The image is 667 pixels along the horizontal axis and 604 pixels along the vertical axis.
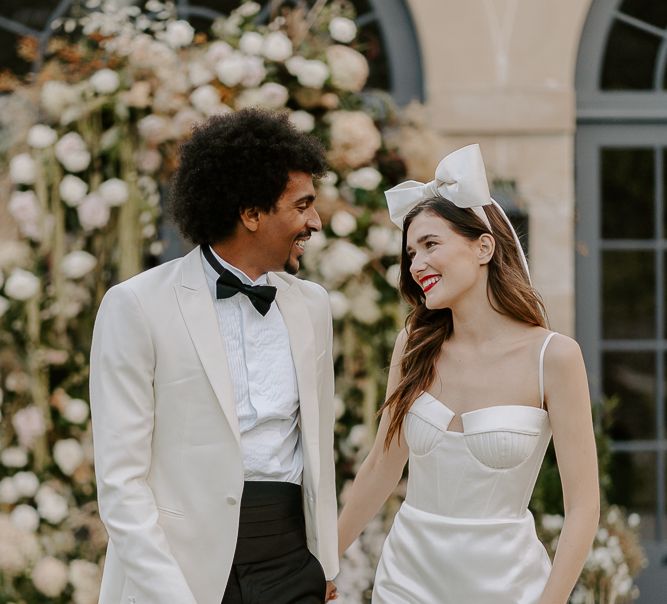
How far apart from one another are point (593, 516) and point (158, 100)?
9.84 ft

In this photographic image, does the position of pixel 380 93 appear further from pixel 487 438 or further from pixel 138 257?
pixel 487 438

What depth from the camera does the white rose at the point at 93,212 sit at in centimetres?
511

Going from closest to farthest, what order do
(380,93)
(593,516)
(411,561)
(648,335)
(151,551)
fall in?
(151,551) → (593,516) → (411,561) → (380,93) → (648,335)

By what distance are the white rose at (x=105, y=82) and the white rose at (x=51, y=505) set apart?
1698mm

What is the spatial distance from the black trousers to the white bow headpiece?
81cm

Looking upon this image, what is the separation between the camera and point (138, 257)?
5246mm

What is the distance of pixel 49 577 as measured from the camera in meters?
4.81

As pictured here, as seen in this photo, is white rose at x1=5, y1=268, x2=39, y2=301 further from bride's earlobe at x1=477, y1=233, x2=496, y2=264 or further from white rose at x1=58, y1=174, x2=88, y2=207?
bride's earlobe at x1=477, y1=233, x2=496, y2=264

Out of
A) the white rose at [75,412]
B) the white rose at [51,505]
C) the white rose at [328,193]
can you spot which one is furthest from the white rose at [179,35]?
the white rose at [51,505]

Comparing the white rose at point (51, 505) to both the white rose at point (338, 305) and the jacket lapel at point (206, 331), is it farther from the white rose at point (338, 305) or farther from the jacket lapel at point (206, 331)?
the jacket lapel at point (206, 331)

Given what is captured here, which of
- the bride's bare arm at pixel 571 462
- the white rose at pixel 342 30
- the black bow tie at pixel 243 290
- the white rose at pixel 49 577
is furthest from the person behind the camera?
the white rose at pixel 342 30

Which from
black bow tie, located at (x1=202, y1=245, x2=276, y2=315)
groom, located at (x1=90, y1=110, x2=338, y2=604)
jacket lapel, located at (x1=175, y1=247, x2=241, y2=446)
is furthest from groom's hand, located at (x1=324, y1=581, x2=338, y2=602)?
black bow tie, located at (x1=202, y1=245, x2=276, y2=315)

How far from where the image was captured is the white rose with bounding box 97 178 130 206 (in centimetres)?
512

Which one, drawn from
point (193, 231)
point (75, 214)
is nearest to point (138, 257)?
point (75, 214)
